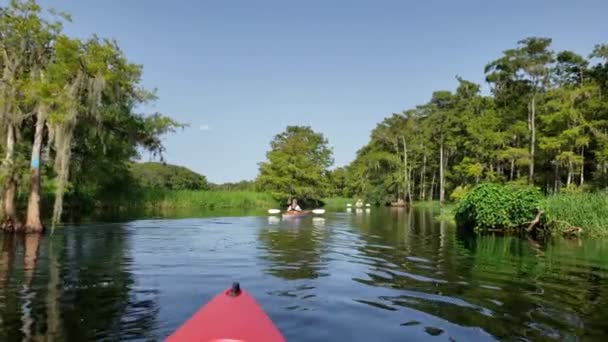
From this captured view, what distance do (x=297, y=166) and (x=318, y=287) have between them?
201ft

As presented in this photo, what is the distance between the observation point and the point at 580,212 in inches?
948

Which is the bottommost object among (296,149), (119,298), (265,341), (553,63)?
(119,298)

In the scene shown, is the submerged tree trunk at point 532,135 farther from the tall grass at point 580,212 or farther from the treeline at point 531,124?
the tall grass at point 580,212

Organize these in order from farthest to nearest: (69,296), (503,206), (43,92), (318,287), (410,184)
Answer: (410,184), (503,206), (43,92), (318,287), (69,296)

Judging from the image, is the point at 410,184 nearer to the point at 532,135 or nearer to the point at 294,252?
the point at 532,135

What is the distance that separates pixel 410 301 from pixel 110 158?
30929 millimetres

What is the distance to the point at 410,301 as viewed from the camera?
929 centimetres

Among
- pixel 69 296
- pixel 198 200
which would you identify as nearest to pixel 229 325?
pixel 69 296

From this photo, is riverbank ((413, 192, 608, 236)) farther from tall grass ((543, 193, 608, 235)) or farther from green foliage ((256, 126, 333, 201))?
green foliage ((256, 126, 333, 201))

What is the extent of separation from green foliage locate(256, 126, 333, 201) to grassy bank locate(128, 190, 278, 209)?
246 inches

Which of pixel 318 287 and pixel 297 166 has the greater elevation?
pixel 297 166

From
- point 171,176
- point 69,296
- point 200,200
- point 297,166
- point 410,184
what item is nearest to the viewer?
point 69,296

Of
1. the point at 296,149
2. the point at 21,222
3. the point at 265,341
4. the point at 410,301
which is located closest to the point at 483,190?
the point at 410,301

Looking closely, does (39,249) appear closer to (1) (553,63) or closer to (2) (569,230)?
(2) (569,230)
